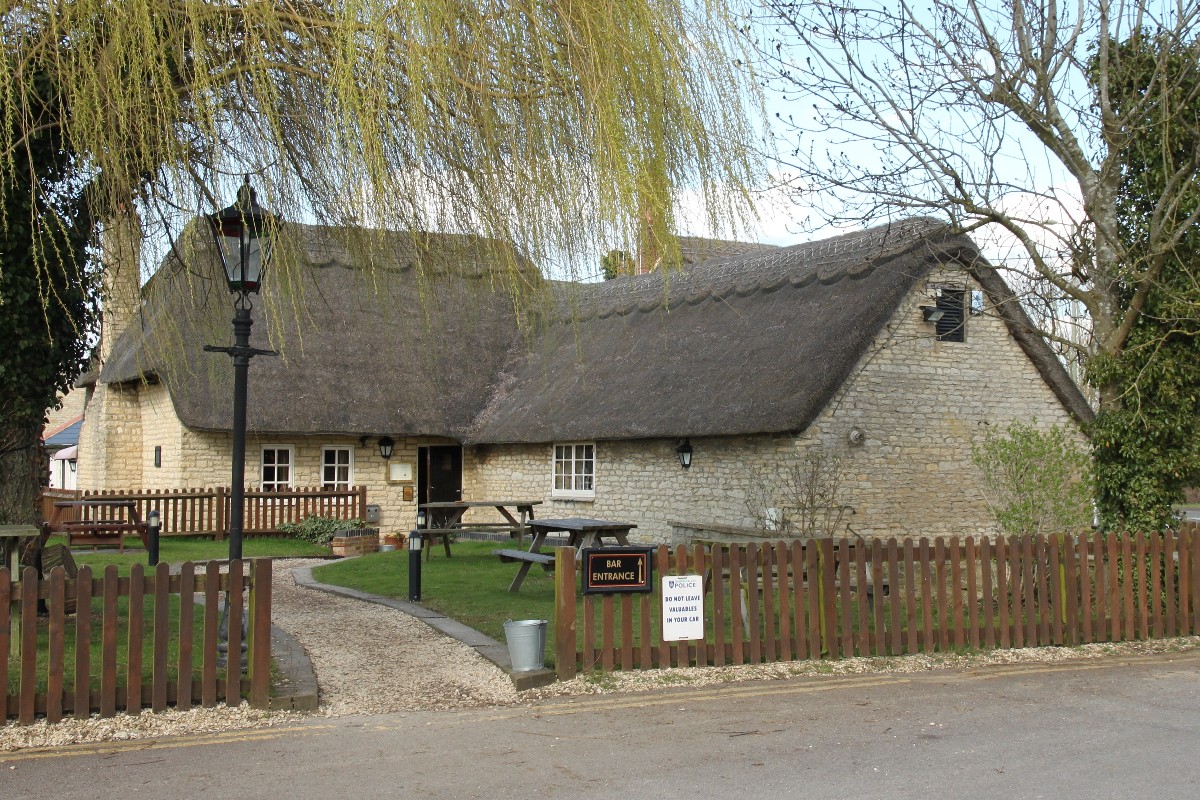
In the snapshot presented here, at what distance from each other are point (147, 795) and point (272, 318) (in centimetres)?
332

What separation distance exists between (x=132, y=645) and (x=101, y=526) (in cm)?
1266

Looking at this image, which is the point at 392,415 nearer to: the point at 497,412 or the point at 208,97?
the point at 497,412

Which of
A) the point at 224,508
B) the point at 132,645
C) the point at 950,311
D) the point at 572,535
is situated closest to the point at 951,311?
the point at 950,311

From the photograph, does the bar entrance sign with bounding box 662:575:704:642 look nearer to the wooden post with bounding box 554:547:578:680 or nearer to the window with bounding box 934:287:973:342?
the wooden post with bounding box 554:547:578:680

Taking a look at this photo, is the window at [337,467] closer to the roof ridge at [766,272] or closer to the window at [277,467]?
the window at [277,467]

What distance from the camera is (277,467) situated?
2278 cm

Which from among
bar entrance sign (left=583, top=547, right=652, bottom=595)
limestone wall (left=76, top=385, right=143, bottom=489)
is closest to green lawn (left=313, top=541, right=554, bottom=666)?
bar entrance sign (left=583, top=547, right=652, bottom=595)

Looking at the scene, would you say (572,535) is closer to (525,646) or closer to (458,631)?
(458,631)

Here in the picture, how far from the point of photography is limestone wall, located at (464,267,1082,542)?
54.8 ft

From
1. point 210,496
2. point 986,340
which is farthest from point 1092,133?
point 210,496

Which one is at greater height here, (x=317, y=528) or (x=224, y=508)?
(x=224, y=508)

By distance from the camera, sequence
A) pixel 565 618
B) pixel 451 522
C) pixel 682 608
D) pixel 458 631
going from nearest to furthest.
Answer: pixel 565 618
pixel 682 608
pixel 458 631
pixel 451 522

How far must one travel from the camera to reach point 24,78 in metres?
7.15

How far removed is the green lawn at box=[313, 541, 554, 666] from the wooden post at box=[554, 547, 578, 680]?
1.10 feet
